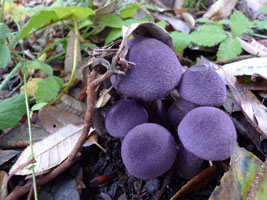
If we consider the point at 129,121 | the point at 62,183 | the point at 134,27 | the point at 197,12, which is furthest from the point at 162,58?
the point at 197,12

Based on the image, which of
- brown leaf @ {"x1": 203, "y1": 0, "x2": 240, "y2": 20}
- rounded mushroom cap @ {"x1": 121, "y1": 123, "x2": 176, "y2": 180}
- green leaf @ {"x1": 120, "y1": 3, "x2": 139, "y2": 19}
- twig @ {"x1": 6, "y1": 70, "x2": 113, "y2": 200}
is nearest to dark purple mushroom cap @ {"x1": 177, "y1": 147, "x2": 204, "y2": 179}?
rounded mushroom cap @ {"x1": 121, "y1": 123, "x2": 176, "y2": 180}

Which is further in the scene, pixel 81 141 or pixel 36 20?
pixel 36 20

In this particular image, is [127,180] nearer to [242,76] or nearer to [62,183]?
[62,183]

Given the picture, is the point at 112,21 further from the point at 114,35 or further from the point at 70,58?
the point at 70,58

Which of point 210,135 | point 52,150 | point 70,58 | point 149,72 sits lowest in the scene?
point 52,150

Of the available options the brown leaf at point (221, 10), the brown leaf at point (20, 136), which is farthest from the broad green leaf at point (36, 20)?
the brown leaf at point (221, 10)

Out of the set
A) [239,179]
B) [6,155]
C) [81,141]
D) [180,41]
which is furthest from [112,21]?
[239,179]

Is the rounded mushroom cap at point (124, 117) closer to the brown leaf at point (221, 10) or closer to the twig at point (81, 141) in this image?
the twig at point (81, 141)
